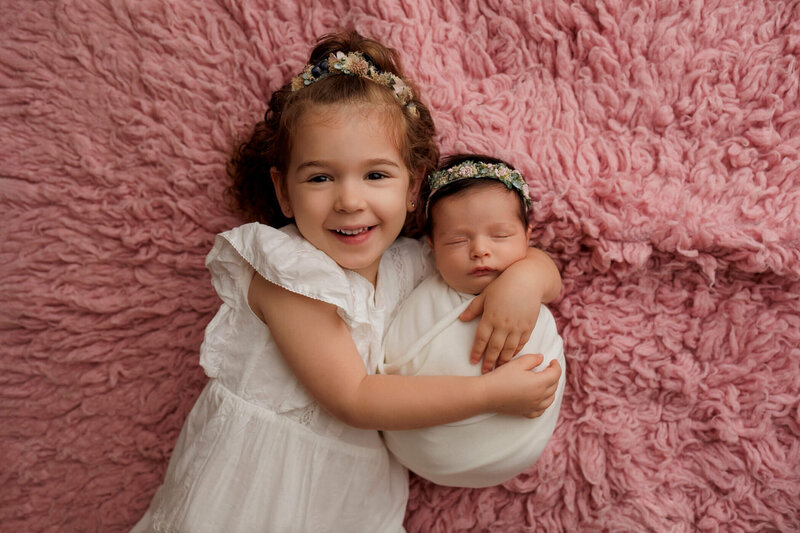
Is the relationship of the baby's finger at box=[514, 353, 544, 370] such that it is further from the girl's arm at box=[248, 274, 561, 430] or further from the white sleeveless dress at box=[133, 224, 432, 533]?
the white sleeveless dress at box=[133, 224, 432, 533]

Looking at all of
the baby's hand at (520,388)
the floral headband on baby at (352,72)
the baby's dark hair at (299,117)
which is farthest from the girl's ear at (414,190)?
the baby's hand at (520,388)

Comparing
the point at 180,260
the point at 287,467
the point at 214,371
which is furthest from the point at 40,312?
the point at 287,467

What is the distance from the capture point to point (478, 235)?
39.8 inches

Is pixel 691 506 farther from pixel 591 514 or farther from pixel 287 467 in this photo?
pixel 287 467

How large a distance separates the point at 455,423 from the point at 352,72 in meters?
0.61

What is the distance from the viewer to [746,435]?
1098 millimetres

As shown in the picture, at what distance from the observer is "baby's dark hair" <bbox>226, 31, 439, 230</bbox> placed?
3.22 ft

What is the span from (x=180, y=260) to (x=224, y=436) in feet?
1.29

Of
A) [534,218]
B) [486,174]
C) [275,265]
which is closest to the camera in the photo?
[275,265]

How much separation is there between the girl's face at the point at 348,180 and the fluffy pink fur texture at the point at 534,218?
0.75 ft

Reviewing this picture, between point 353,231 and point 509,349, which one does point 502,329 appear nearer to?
point 509,349

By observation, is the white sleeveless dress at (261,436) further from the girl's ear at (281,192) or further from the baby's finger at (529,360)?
the baby's finger at (529,360)

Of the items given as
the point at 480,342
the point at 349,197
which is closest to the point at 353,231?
the point at 349,197

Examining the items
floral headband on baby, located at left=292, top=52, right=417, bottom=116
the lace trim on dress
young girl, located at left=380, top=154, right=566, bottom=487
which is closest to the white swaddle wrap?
young girl, located at left=380, top=154, right=566, bottom=487
